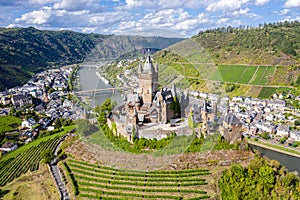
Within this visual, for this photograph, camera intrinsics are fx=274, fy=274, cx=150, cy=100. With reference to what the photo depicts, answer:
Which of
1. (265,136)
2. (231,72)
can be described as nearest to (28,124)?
(265,136)

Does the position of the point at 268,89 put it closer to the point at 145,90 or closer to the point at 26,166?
the point at 145,90

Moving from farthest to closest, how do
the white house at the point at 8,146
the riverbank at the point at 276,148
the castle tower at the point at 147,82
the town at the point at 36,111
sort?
the town at the point at 36,111, the white house at the point at 8,146, the riverbank at the point at 276,148, the castle tower at the point at 147,82

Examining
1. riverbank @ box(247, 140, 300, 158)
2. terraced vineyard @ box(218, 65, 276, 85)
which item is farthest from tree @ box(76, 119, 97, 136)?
terraced vineyard @ box(218, 65, 276, 85)

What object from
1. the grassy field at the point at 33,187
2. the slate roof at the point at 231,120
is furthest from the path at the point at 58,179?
the slate roof at the point at 231,120

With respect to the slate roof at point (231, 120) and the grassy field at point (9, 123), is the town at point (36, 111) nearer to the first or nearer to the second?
the grassy field at point (9, 123)

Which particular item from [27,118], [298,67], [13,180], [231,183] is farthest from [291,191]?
[298,67]
